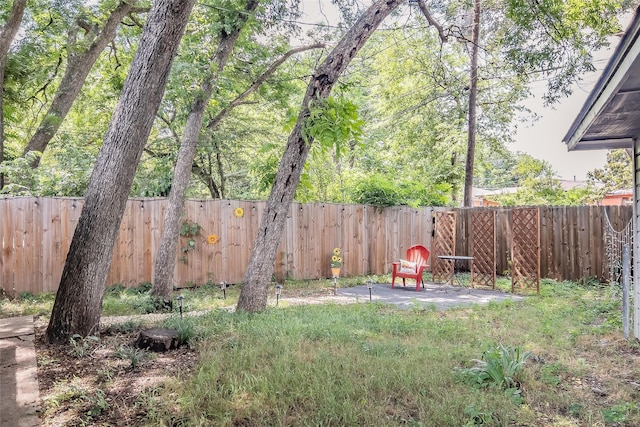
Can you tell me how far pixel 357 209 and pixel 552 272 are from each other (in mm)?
4505

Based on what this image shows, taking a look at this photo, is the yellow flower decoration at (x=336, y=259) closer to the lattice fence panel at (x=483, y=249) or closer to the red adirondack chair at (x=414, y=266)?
the red adirondack chair at (x=414, y=266)

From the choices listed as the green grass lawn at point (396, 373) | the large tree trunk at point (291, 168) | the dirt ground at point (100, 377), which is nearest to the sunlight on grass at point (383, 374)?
the green grass lawn at point (396, 373)

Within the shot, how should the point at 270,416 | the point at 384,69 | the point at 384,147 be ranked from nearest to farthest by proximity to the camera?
the point at 270,416
the point at 384,69
the point at 384,147

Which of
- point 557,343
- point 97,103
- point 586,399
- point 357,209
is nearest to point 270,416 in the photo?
point 586,399

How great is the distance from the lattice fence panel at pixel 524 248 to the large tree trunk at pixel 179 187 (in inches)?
244

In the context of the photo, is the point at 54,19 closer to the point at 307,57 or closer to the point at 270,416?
the point at 307,57

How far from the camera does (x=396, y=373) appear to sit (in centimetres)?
295

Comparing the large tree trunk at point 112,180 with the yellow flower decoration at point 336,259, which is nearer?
the large tree trunk at point 112,180

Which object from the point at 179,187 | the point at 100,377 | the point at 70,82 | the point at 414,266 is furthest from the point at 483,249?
the point at 70,82

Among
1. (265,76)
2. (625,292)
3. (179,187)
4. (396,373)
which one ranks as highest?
(265,76)

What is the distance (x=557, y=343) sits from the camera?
4059mm

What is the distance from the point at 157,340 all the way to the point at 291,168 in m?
2.46

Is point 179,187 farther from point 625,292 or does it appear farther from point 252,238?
point 625,292

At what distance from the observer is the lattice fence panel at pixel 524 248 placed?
8.02 metres
